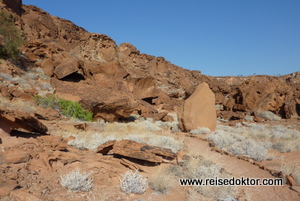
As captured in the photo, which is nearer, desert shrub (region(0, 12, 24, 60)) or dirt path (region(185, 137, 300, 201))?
dirt path (region(185, 137, 300, 201))

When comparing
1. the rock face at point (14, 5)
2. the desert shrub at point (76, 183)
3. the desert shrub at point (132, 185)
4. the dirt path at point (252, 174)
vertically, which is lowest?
the dirt path at point (252, 174)

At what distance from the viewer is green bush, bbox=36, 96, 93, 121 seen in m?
11.2

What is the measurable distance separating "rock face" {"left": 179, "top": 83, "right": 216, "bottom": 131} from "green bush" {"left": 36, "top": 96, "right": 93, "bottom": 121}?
243 inches

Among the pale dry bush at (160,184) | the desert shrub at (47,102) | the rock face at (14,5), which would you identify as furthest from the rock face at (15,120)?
the rock face at (14,5)

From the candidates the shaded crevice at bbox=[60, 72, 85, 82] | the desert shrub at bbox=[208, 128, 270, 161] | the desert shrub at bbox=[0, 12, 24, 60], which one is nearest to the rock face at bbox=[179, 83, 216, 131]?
the desert shrub at bbox=[208, 128, 270, 161]

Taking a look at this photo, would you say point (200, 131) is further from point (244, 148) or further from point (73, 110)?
point (73, 110)

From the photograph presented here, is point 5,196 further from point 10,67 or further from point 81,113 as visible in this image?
point 10,67

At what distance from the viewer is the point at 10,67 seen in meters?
14.8

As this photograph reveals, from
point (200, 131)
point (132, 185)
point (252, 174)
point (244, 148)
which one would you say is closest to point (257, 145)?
point (244, 148)

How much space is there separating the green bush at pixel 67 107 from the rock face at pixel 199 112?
6.17 metres

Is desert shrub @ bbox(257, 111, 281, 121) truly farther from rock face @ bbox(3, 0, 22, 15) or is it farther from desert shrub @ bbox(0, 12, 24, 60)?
rock face @ bbox(3, 0, 22, 15)

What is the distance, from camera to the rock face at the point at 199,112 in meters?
11.2

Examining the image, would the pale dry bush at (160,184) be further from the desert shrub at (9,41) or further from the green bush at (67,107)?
the desert shrub at (9,41)

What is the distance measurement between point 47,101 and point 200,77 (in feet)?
145
